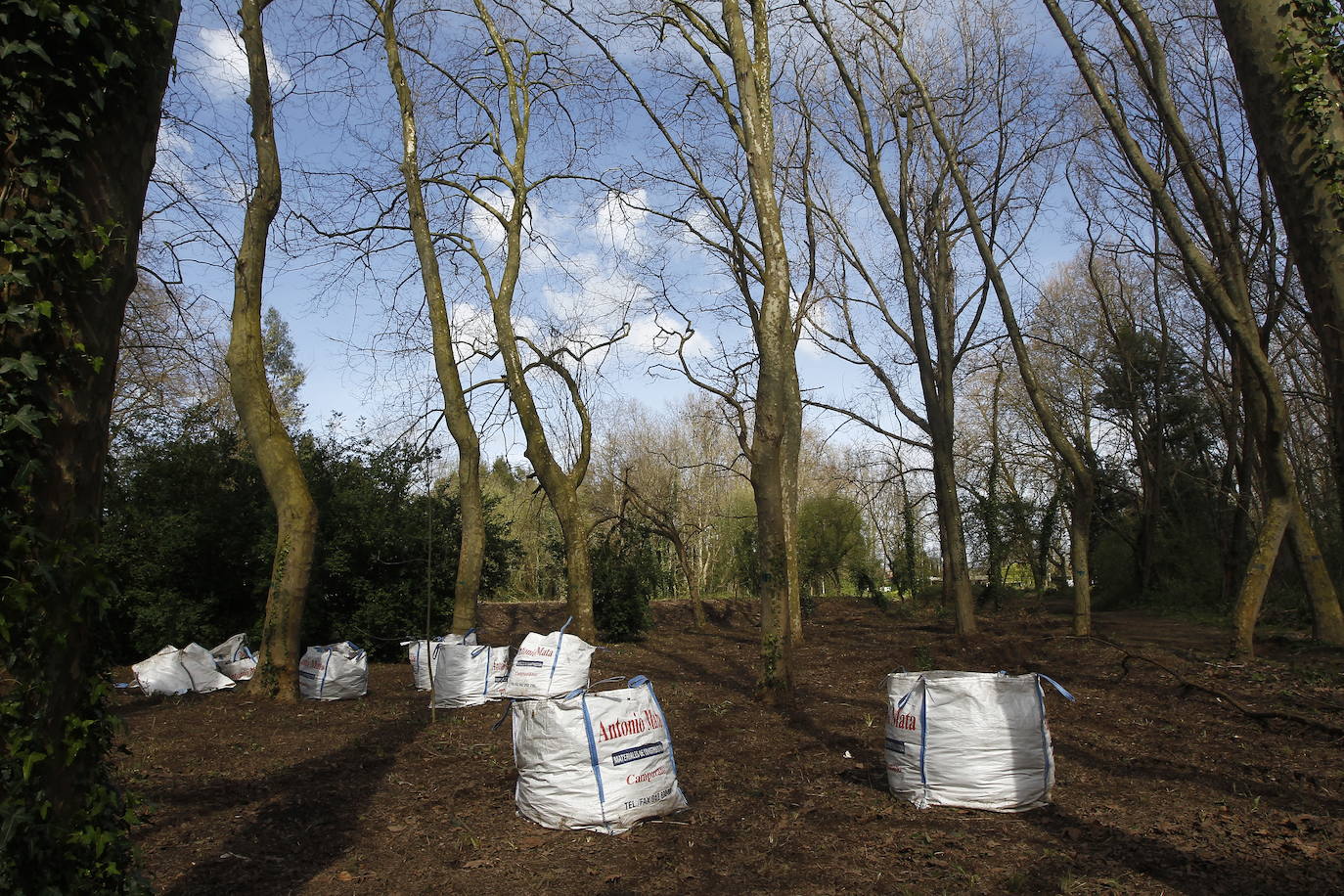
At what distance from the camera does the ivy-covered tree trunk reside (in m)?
2.33

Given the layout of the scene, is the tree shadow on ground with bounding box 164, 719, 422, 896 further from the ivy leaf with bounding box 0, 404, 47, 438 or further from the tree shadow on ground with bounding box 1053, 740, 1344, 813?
the tree shadow on ground with bounding box 1053, 740, 1344, 813

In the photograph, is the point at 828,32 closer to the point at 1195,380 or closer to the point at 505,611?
the point at 505,611

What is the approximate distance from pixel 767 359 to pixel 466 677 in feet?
15.1

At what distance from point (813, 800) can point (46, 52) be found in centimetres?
495

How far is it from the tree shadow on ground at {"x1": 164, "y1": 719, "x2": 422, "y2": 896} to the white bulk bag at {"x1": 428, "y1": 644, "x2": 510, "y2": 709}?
1740 millimetres

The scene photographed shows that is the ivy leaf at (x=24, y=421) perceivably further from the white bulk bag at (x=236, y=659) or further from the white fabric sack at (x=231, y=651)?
the white fabric sack at (x=231, y=651)

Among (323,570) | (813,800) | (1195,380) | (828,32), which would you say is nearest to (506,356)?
(323,570)

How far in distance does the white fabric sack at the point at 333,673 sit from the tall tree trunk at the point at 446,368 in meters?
2.05

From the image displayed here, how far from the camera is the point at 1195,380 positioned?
23.4 m

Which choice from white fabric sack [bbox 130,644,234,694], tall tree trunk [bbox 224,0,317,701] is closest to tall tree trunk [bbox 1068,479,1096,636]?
tall tree trunk [bbox 224,0,317,701]

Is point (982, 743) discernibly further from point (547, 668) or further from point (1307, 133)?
point (547, 668)

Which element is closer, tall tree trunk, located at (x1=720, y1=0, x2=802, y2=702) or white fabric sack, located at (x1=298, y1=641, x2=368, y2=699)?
tall tree trunk, located at (x1=720, y1=0, x2=802, y2=702)

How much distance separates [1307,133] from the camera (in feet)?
11.7

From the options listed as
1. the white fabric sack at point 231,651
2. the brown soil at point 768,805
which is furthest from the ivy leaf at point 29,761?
the white fabric sack at point 231,651
